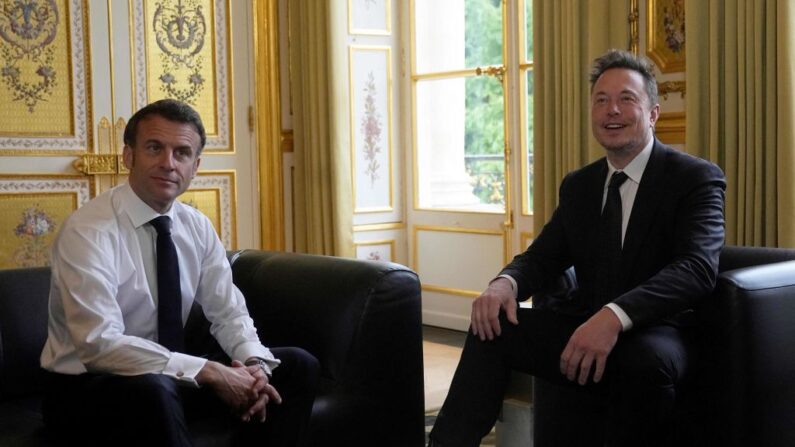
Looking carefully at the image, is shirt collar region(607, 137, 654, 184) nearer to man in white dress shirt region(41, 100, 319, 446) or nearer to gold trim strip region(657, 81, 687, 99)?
man in white dress shirt region(41, 100, 319, 446)

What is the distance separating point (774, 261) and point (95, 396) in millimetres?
1633

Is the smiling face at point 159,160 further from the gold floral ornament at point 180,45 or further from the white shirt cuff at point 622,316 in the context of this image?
the gold floral ornament at point 180,45

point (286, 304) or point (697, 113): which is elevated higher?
point (697, 113)

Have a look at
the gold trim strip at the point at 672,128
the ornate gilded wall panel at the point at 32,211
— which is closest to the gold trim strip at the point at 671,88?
the gold trim strip at the point at 672,128

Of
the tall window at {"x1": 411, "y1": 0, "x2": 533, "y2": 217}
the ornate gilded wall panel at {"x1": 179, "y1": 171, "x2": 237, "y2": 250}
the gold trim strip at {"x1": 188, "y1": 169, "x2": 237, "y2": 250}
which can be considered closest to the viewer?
the tall window at {"x1": 411, "y1": 0, "x2": 533, "y2": 217}

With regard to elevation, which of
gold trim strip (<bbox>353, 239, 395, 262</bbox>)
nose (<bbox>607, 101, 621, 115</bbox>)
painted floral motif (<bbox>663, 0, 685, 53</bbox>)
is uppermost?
painted floral motif (<bbox>663, 0, 685, 53</bbox>)

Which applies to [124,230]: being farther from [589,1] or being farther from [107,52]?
[107,52]

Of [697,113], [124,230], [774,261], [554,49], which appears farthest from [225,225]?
[774,261]

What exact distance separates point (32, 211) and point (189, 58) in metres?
1.14

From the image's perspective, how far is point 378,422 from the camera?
2467 mm

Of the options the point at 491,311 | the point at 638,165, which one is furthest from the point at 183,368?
the point at 638,165

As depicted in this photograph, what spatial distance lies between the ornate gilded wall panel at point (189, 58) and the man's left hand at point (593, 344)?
3344 millimetres

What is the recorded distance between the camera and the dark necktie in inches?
94.0

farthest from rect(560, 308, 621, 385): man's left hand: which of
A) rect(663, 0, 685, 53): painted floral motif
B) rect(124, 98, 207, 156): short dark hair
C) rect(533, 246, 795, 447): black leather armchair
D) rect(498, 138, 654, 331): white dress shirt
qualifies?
rect(663, 0, 685, 53): painted floral motif
